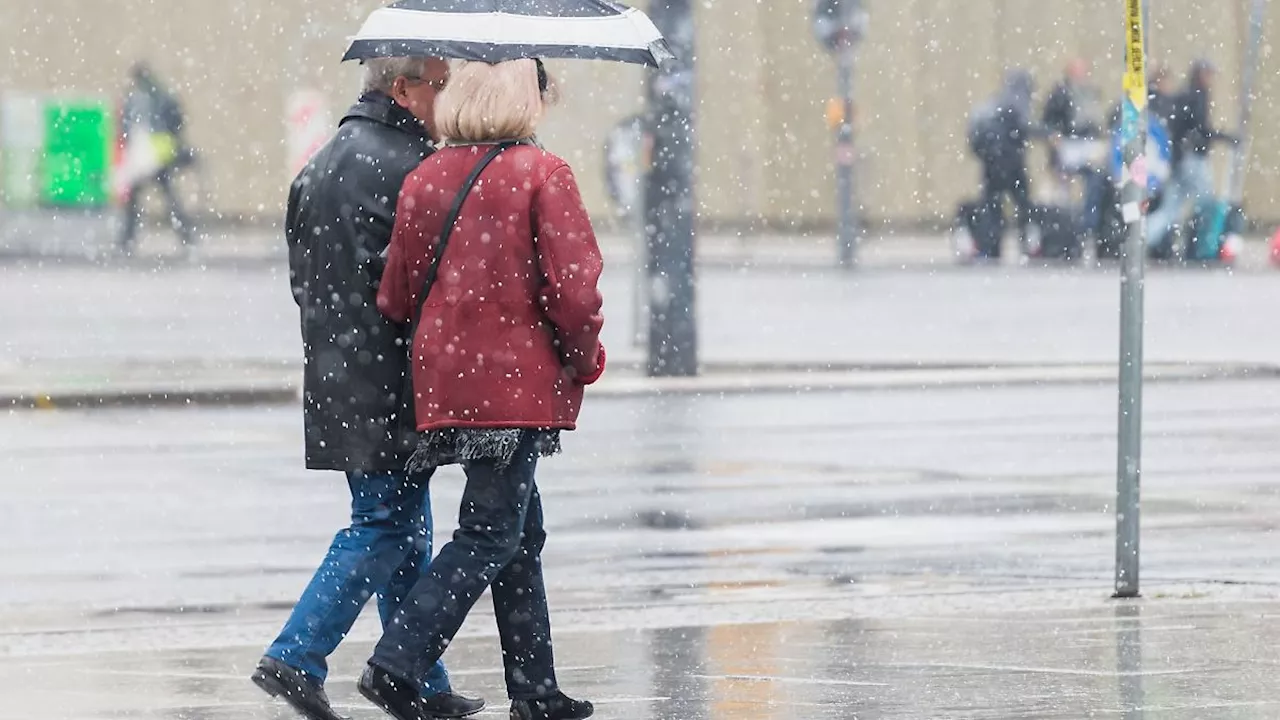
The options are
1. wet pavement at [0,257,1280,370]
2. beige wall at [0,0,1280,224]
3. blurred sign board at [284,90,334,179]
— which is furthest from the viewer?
beige wall at [0,0,1280,224]

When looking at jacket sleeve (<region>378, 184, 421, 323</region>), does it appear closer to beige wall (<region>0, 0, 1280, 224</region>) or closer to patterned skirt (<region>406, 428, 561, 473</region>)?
patterned skirt (<region>406, 428, 561, 473</region>)

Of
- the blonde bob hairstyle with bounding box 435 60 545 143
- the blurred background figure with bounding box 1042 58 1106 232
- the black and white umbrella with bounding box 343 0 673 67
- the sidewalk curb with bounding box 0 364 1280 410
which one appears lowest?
the blurred background figure with bounding box 1042 58 1106 232

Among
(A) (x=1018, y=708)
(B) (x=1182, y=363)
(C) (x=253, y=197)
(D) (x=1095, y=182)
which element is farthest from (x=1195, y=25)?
(A) (x=1018, y=708)

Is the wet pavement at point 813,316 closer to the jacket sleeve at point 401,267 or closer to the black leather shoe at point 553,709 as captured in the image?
the black leather shoe at point 553,709

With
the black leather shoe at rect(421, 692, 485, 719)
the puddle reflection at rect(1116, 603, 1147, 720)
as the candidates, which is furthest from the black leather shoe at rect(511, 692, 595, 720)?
the puddle reflection at rect(1116, 603, 1147, 720)

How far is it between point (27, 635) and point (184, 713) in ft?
5.90

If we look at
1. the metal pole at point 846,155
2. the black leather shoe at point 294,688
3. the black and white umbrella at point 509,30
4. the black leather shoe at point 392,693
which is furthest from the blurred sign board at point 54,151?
the black leather shoe at point 392,693

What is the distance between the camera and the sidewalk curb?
53.6ft

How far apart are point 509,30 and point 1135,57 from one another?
7.94ft

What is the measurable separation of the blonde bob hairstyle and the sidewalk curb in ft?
32.0

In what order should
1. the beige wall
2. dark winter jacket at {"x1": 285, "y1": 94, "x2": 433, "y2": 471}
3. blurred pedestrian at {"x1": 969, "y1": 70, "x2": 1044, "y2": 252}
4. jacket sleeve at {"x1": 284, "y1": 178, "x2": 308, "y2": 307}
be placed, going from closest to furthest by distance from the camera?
1. dark winter jacket at {"x1": 285, "y1": 94, "x2": 433, "y2": 471}
2. jacket sleeve at {"x1": 284, "y1": 178, "x2": 308, "y2": 307}
3. blurred pedestrian at {"x1": 969, "y1": 70, "x2": 1044, "y2": 252}
4. the beige wall

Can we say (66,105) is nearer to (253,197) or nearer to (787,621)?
(253,197)

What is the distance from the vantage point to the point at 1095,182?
29.2 meters

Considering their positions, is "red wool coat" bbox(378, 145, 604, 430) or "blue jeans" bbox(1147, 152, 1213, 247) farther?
"blue jeans" bbox(1147, 152, 1213, 247)
